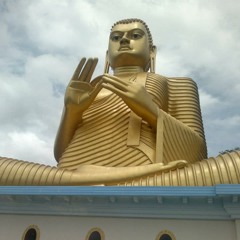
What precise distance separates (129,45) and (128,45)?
3 cm

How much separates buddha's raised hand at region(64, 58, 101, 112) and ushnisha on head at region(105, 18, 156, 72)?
180 centimetres

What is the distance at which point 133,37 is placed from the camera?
9.37 metres

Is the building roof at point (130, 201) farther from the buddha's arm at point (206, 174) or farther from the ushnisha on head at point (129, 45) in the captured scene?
the ushnisha on head at point (129, 45)

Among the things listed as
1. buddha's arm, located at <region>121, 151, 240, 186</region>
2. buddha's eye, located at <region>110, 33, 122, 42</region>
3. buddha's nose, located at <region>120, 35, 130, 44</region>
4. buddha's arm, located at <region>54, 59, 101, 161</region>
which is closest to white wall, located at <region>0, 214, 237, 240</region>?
buddha's arm, located at <region>121, 151, 240, 186</region>

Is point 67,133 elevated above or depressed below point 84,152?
above

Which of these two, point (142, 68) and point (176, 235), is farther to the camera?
point (142, 68)

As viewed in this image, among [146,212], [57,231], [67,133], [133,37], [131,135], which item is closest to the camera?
[146,212]

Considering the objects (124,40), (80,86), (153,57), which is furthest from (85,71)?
(153,57)

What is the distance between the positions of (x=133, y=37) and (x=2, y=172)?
463cm

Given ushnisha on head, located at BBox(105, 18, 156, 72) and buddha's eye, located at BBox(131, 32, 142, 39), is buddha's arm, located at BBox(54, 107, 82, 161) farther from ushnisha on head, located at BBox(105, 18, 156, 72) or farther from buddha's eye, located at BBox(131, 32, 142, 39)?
buddha's eye, located at BBox(131, 32, 142, 39)

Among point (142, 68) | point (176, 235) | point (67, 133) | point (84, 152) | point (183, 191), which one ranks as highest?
point (142, 68)

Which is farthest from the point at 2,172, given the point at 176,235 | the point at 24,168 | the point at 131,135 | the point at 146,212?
the point at 176,235

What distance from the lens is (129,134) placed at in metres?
7.35

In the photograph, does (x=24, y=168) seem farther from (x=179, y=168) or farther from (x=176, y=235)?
(x=176, y=235)
